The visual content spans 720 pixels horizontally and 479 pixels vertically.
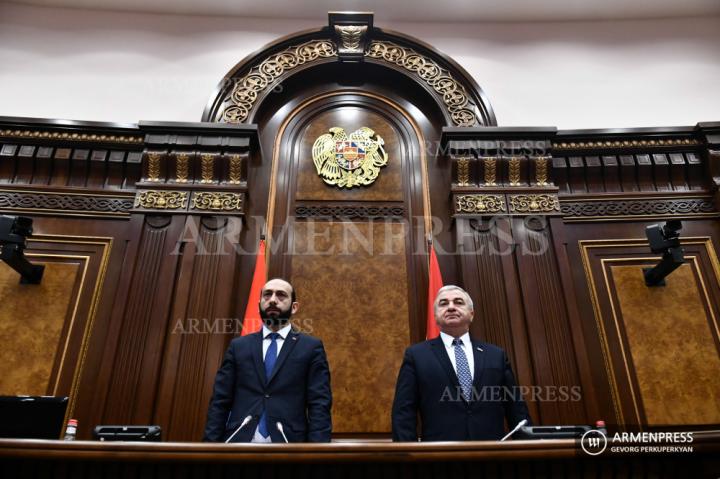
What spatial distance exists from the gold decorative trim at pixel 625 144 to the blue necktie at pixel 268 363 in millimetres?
2658

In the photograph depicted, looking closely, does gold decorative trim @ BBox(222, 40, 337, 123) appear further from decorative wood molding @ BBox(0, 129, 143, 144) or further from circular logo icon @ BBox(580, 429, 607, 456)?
circular logo icon @ BBox(580, 429, 607, 456)

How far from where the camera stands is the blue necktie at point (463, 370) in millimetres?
1972

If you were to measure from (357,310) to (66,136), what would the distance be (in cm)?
245

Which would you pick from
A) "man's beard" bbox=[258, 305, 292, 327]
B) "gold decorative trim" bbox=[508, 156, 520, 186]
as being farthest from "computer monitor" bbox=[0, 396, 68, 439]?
"gold decorative trim" bbox=[508, 156, 520, 186]

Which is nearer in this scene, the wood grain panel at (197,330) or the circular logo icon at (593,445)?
the circular logo icon at (593,445)

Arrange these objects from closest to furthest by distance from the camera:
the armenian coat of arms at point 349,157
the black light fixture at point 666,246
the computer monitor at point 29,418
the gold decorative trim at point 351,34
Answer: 1. the computer monitor at point 29,418
2. the black light fixture at point 666,246
3. the armenian coat of arms at point 349,157
4. the gold decorative trim at point 351,34

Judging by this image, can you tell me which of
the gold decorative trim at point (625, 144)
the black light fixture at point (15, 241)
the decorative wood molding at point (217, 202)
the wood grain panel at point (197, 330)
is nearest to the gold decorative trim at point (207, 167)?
the decorative wood molding at point (217, 202)

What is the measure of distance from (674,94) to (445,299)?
11.0ft

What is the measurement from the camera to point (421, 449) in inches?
53.1

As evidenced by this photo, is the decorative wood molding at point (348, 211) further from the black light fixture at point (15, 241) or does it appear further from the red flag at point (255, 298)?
the black light fixture at point (15, 241)

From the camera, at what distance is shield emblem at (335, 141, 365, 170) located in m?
3.82

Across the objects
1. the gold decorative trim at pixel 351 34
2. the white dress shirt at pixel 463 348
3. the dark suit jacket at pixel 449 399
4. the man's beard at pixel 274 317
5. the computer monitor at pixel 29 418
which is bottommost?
the computer monitor at pixel 29 418

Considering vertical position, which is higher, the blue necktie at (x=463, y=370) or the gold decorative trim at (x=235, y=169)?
the gold decorative trim at (x=235, y=169)

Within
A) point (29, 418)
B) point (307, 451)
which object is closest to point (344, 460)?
point (307, 451)
